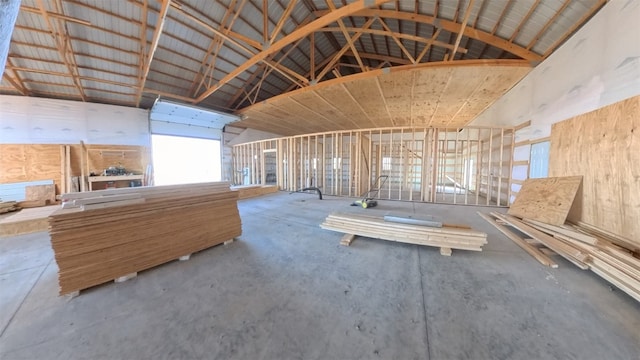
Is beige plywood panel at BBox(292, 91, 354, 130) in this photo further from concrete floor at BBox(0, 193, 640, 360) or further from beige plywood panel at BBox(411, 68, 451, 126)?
concrete floor at BBox(0, 193, 640, 360)

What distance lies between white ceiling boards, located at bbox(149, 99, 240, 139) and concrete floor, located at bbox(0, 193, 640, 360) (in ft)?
27.5

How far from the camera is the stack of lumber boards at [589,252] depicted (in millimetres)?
2059

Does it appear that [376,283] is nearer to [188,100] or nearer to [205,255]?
[205,255]

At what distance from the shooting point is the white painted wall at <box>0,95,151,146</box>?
8078mm

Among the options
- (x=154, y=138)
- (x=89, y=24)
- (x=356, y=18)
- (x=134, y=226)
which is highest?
(x=356, y=18)

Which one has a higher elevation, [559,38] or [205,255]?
→ [559,38]

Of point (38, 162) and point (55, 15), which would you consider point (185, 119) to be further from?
point (55, 15)

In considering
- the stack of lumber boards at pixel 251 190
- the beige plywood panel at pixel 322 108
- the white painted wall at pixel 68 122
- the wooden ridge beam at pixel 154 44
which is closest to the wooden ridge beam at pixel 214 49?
the wooden ridge beam at pixel 154 44

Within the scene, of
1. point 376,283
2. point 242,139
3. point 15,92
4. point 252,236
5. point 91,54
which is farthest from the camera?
point 242,139

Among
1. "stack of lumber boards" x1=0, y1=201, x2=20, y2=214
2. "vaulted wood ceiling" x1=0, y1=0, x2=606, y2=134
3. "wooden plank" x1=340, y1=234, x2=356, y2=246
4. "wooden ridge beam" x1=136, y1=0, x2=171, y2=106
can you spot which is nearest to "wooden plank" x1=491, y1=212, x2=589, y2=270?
"wooden plank" x1=340, y1=234, x2=356, y2=246

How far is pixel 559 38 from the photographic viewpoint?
15.6 feet

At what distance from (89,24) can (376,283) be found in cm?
1065

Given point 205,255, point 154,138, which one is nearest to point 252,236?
point 205,255

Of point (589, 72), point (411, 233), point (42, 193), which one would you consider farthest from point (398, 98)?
point (42, 193)
